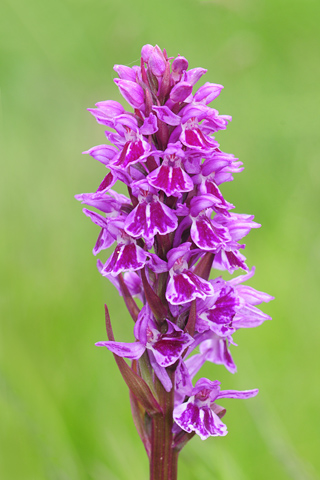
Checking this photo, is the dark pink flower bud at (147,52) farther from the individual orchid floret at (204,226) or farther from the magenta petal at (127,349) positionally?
the magenta petal at (127,349)

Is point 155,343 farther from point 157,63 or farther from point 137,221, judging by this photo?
point 157,63

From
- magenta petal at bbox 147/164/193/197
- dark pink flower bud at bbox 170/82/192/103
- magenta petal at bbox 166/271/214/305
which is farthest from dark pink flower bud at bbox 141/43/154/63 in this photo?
magenta petal at bbox 166/271/214/305

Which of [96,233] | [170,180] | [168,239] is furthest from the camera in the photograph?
[96,233]

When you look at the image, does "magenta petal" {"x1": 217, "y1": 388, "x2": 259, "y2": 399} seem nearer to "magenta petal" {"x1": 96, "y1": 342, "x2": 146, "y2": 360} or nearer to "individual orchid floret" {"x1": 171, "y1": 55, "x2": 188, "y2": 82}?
"magenta petal" {"x1": 96, "y1": 342, "x2": 146, "y2": 360}

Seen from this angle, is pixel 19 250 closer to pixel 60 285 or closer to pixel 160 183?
pixel 60 285

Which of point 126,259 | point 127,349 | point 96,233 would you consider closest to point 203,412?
point 127,349

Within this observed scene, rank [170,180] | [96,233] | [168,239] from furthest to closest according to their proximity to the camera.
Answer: [96,233] → [168,239] → [170,180]
